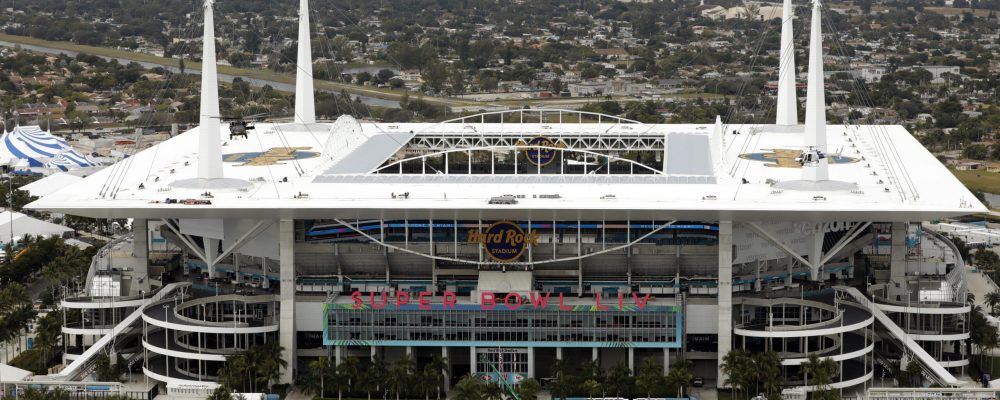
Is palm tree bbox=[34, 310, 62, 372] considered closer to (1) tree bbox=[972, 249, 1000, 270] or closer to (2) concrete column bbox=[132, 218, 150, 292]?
(2) concrete column bbox=[132, 218, 150, 292]

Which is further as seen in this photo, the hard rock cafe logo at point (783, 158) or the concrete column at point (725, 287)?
the hard rock cafe logo at point (783, 158)

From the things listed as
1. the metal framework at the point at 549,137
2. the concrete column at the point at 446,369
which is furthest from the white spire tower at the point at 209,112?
the metal framework at the point at 549,137

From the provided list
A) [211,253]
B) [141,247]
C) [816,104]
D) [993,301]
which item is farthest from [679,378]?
[141,247]

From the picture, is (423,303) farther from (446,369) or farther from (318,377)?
(318,377)

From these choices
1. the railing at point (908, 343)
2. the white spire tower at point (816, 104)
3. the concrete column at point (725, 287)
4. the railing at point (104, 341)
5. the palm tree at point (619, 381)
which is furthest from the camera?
the white spire tower at point (816, 104)

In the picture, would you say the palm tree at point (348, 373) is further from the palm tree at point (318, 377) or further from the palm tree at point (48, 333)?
the palm tree at point (48, 333)

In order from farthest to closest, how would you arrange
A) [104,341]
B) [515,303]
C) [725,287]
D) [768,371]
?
1. [104,341]
2. [515,303]
3. [725,287]
4. [768,371]

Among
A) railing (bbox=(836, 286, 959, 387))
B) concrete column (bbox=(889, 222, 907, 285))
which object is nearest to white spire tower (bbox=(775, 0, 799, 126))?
concrete column (bbox=(889, 222, 907, 285))
